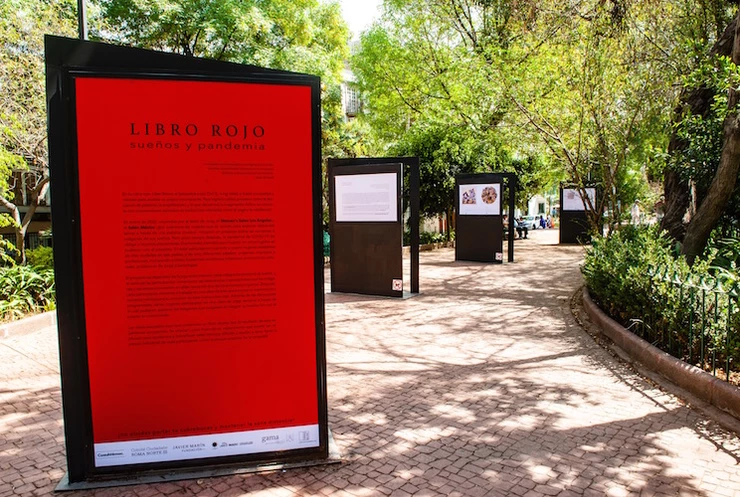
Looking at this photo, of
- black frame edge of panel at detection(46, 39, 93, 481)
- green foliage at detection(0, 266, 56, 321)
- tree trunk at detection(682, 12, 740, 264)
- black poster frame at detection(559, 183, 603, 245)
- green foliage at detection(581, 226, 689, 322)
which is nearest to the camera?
black frame edge of panel at detection(46, 39, 93, 481)

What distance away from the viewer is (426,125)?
21.8 metres

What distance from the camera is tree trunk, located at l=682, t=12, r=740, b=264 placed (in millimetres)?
7480

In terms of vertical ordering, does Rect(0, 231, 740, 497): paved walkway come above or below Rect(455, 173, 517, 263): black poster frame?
below

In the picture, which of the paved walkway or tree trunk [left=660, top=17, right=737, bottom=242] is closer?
the paved walkway

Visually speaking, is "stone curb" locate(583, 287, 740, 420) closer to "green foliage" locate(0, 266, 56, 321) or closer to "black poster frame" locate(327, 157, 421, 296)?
"black poster frame" locate(327, 157, 421, 296)

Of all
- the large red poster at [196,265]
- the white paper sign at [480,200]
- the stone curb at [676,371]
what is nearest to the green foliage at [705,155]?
the stone curb at [676,371]

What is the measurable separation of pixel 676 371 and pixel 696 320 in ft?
1.83

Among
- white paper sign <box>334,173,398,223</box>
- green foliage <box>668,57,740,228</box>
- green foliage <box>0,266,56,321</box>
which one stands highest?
green foliage <box>668,57,740,228</box>

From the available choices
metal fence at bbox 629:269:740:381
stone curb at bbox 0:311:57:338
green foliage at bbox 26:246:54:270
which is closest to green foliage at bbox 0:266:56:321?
stone curb at bbox 0:311:57:338

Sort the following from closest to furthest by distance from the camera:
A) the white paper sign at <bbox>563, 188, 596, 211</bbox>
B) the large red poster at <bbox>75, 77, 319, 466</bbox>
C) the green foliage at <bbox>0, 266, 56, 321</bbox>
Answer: the large red poster at <bbox>75, 77, 319, 466</bbox>, the green foliage at <bbox>0, 266, 56, 321</bbox>, the white paper sign at <bbox>563, 188, 596, 211</bbox>

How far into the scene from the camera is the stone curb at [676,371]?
14.7 ft

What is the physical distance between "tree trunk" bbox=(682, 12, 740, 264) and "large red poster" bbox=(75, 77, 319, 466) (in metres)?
6.34

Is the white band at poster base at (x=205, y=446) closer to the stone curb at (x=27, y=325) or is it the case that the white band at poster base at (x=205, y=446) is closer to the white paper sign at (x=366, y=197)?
the stone curb at (x=27, y=325)

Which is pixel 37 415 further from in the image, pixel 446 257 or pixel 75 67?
pixel 446 257
